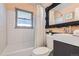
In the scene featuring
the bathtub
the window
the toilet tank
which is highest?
the window

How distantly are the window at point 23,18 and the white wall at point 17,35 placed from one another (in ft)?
0.19

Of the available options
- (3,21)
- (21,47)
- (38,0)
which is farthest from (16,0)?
(21,47)

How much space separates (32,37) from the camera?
1.37 metres

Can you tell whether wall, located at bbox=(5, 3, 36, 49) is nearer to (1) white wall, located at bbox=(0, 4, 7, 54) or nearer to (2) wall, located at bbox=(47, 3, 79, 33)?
(1) white wall, located at bbox=(0, 4, 7, 54)

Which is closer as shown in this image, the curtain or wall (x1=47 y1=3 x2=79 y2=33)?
wall (x1=47 y1=3 x2=79 y2=33)

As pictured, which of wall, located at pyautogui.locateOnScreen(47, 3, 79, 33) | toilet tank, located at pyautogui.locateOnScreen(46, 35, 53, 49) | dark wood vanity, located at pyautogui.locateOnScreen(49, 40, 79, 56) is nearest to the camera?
dark wood vanity, located at pyautogui.locateOnScreen(49, 40, 79, 56)

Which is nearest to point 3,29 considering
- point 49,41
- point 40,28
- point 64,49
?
point 40,28

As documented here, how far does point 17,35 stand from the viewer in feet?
4.14

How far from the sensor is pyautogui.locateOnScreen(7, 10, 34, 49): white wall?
1200 mm

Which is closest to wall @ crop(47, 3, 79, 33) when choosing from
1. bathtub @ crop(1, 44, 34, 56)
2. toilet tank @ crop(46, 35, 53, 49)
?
toilet tank @ crop(46, 35, 53, 49)

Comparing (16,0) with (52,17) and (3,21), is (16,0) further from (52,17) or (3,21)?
(52,17)

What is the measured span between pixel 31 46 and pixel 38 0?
68cm

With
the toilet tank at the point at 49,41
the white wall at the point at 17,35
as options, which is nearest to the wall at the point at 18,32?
the white wall at the point at 17,35

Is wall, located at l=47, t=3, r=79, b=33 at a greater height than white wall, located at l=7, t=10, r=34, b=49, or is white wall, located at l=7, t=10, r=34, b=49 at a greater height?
wall, located at l=47, t=3, r=79, b=33
